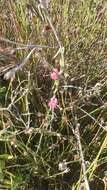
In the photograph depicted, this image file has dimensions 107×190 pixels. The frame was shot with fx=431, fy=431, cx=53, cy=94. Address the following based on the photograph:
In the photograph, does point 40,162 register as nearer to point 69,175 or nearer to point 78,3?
point 69,175

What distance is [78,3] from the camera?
5.40 feet

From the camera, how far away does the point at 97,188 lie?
1446 mm

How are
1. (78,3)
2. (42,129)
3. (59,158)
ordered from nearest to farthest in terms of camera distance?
(42,129) < (59,158) < (78,3)

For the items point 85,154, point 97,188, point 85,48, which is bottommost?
point 97,188

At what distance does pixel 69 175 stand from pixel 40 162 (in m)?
0.13

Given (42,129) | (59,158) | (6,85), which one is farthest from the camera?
(6,85)

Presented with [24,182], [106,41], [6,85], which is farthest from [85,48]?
[24,182]

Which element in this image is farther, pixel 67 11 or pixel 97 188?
pixel 67 11

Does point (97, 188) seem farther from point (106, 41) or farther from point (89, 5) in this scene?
point (89, 5)

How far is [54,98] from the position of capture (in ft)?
4.14

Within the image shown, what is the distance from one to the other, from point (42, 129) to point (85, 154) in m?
0.22

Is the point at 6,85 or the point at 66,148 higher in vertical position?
the point at 6,85

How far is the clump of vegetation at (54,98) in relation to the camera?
4.40 feet

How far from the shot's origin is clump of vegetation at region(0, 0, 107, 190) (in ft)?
4.40
